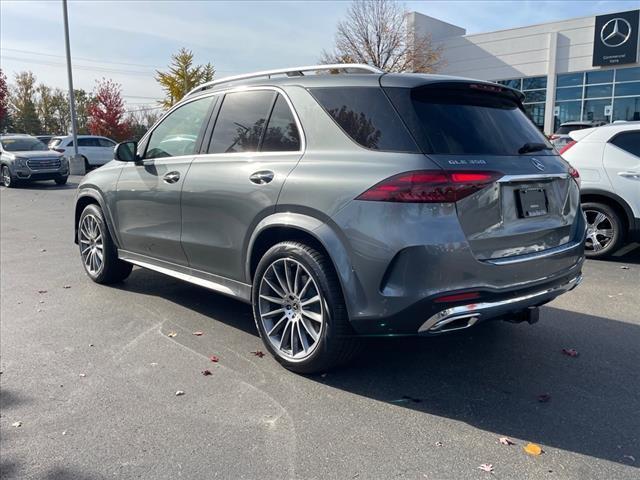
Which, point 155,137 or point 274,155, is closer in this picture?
→ point 274,155

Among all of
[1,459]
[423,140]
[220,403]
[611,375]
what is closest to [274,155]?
[423,140]

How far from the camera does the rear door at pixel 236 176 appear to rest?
3.78 m

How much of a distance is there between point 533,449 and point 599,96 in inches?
1240

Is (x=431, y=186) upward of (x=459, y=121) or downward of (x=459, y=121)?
downward

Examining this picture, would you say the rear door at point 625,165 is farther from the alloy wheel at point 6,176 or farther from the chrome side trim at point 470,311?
the alloy wheel at point 6,176

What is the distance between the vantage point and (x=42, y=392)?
141 inches

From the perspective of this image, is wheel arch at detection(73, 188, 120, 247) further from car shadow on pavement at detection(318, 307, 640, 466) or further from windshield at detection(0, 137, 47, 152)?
windshield at detection(0, 137, 47, 152)

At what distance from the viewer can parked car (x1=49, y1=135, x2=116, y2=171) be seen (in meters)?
24.6

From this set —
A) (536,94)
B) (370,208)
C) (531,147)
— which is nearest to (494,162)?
(531,147)

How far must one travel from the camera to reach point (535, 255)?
3.36 meters

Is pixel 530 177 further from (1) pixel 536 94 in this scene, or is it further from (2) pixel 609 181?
(1) pixel 536 94

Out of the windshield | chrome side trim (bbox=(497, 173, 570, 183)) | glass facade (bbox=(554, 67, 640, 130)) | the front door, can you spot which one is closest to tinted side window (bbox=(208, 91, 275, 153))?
the front door

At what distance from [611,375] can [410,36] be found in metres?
30.5

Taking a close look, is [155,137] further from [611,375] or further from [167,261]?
[611,375]
